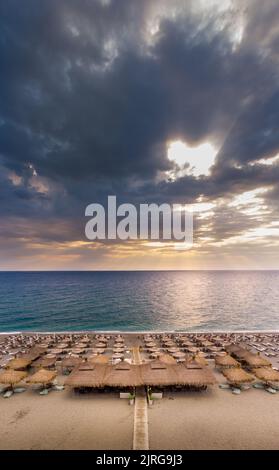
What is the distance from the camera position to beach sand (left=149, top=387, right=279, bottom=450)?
1306cm

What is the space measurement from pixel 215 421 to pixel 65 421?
9381 millimetres

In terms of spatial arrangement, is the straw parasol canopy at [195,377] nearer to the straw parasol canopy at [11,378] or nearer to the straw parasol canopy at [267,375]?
the straw parasol canopy at [267,375]

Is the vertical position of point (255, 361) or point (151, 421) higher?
point (255, 361)

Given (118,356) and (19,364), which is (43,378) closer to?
(19,364)

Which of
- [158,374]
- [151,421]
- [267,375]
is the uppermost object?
[158,374]

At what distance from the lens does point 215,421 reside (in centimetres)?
1498

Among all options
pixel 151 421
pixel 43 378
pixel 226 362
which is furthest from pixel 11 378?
pixel 226 362

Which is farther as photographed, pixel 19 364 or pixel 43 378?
pixel 19 364

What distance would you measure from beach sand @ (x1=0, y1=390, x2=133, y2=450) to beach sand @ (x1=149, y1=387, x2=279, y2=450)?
207cm

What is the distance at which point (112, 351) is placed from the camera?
29000 mm

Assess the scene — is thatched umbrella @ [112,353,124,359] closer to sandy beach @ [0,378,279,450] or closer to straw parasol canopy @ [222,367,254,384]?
sandy beach @ [0,378,279,450]

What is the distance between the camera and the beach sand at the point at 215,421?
42.9 feet
